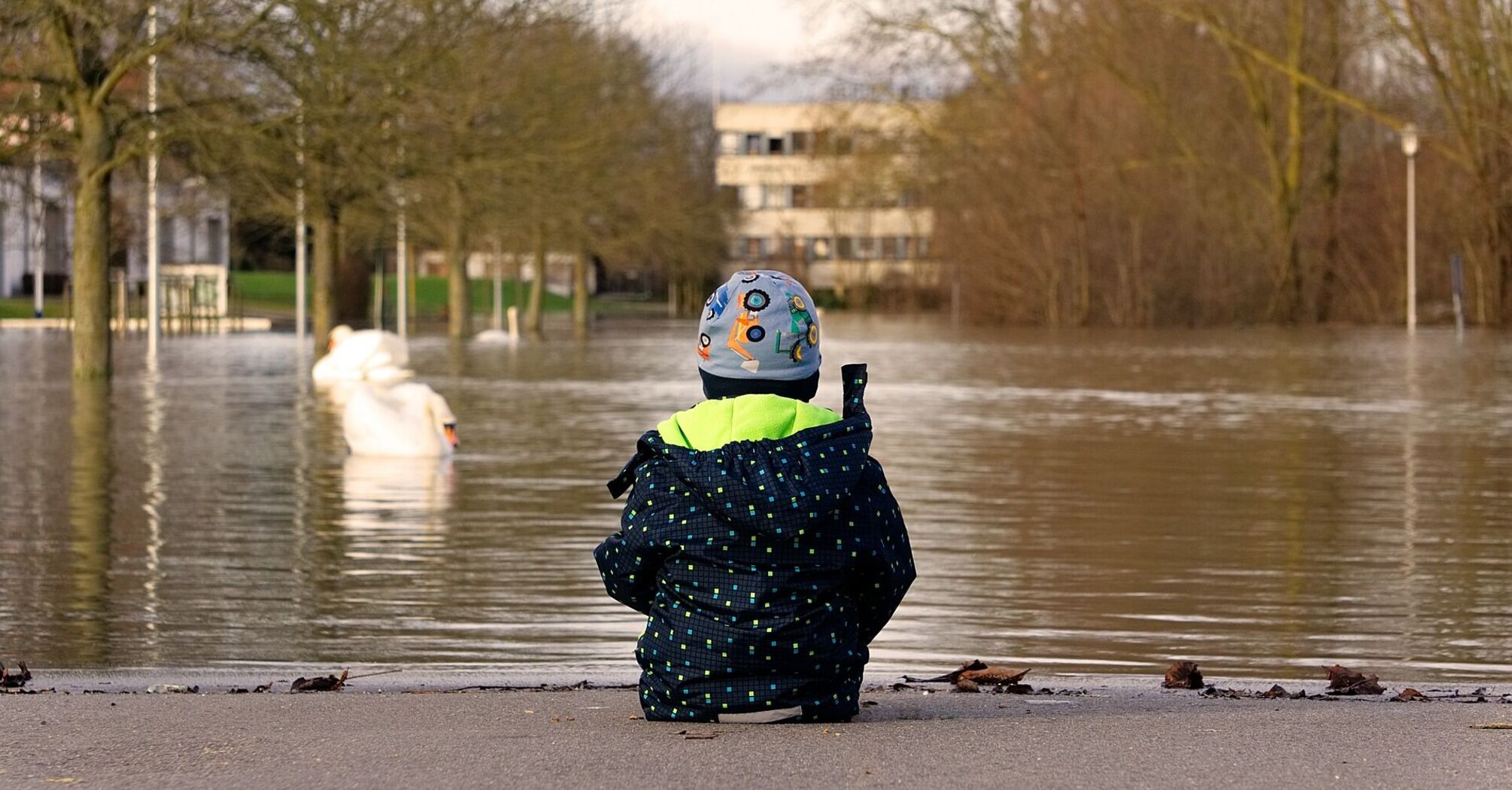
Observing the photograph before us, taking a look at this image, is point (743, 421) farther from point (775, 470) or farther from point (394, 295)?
point (394, 295)

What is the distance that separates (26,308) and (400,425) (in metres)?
55.6

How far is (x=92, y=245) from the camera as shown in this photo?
26.7 metres

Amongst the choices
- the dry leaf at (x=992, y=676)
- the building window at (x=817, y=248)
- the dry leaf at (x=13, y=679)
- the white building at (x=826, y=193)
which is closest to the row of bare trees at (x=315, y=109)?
the dry leaf at (x=13, y=679)

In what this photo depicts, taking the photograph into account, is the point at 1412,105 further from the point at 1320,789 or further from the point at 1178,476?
the point at 1320,789

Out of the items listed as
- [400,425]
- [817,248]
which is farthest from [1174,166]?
[817,248]

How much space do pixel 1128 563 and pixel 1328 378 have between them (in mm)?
19150

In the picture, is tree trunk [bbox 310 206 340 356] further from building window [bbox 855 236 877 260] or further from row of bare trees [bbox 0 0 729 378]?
building window [bbox 855 236 877 260]

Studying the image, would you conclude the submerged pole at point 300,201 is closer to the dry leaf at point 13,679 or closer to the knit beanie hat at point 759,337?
the dry leaf at point 13,679

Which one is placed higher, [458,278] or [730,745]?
[458,278]

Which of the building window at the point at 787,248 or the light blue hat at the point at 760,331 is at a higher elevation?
the building window at the point at 787,248

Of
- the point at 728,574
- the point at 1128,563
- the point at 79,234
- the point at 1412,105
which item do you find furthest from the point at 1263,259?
the point at 728,574

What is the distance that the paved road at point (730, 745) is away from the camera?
16.0ft

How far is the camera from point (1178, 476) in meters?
15.1

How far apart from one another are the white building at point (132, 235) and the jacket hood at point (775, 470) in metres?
24.2
